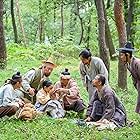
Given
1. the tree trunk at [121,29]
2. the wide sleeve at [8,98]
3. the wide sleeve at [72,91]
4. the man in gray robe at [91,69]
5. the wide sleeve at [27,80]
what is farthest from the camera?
the tree trunk at [121,29]

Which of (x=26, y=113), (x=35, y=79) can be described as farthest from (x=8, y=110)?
(x=35, y=79)

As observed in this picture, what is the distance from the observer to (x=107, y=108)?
9.13 metres

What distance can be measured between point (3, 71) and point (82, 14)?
1530cm

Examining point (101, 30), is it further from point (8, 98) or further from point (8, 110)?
point (8, 110)

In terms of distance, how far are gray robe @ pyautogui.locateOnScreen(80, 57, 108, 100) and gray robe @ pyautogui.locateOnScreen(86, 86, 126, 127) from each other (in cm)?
63

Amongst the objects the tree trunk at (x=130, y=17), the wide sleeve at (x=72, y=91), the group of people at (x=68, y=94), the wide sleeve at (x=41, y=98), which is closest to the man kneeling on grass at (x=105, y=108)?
the group of people at (x=68, y=94)

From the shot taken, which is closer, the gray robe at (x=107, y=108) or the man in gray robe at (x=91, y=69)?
the gray robe at (x=107, y=108)

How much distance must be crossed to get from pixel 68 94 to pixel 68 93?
0.08ft

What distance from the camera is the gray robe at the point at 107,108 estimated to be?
29.8 feet

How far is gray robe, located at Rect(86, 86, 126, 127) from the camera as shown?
9.08 metres

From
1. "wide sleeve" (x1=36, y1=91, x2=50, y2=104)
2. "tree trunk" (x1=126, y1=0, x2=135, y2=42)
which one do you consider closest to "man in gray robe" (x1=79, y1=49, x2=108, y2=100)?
"wide sleeve" (x1=36, y1=91, x2=50, y2=104)

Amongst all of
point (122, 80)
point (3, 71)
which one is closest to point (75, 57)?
point (3, 71)

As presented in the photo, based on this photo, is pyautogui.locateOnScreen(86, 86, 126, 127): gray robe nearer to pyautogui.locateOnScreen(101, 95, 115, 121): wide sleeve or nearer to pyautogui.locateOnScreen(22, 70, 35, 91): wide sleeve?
pyautogui.locateOnScreen(101, 95, 115, 121): wide sleeve

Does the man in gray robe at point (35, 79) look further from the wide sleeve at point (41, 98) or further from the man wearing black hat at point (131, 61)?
the man wearing black hat at point (131, 61)
